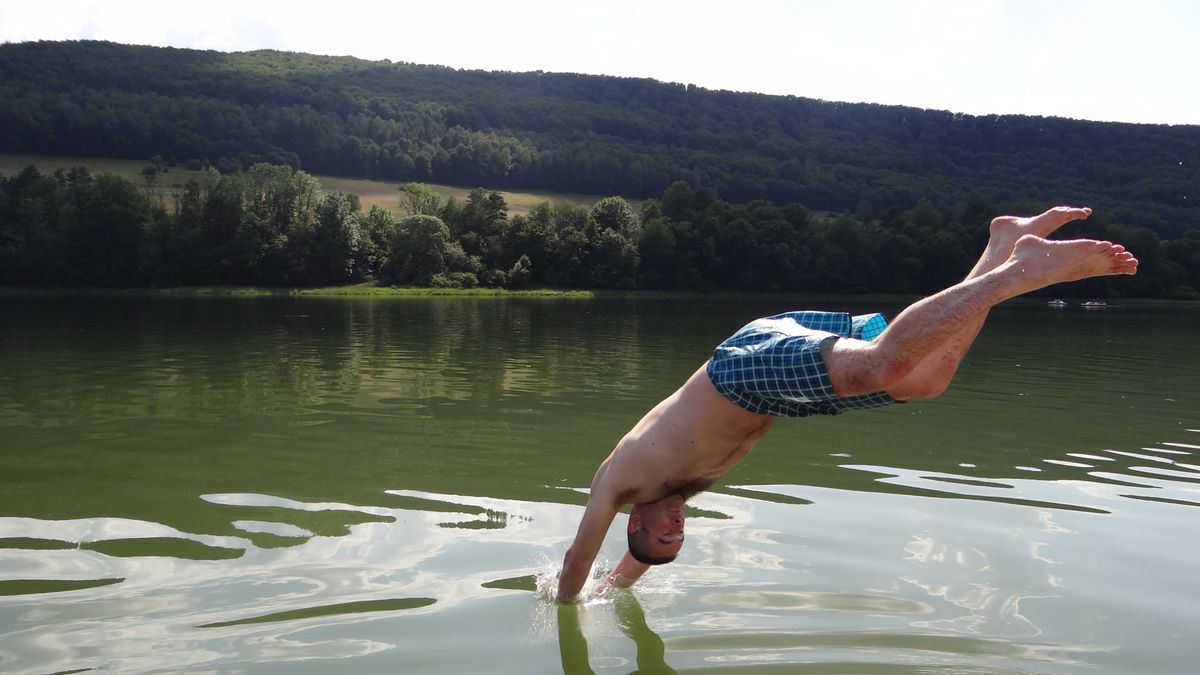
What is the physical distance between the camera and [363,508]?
8.40 m

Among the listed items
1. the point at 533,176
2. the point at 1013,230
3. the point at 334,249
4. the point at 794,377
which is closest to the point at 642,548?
the point at 794,377

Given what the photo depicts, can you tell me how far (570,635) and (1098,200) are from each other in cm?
13064

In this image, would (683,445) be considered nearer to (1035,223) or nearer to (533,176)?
(1035,223)

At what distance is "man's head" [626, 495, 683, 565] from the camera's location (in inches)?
233

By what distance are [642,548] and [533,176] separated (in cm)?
12170

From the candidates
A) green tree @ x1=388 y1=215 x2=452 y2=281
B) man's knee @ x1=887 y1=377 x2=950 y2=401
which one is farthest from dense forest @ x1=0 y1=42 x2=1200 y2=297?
man's knee @ x1=887 y1=377 x2=950 y2=401

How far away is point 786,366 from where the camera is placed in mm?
5137

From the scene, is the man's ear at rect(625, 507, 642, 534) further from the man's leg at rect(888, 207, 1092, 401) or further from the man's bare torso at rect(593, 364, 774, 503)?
the man's leg at rect(888, 207, 1092, 401)

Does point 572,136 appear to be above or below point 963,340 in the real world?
above

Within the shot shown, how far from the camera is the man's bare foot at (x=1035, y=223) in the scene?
5449mm

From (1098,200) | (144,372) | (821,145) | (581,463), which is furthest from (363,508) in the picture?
(821,145)

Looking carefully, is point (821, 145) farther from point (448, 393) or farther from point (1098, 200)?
point (448, 393)

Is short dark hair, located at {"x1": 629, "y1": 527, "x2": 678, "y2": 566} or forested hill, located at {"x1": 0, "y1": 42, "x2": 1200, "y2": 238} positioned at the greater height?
forested hill, located at {"x1": 0, "y1": 42, "x2": 1200, "y2": 238}

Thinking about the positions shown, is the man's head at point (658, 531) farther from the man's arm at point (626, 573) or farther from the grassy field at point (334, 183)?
the grassy field at point (334, 183)
